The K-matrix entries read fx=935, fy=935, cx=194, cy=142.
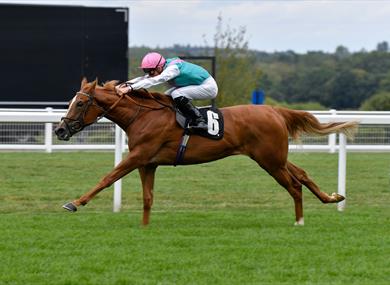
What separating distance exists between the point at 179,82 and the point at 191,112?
37 cm

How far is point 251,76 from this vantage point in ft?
120

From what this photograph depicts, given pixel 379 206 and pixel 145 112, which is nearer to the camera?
pixel 145 112

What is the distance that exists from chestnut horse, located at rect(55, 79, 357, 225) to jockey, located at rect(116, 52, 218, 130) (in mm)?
149

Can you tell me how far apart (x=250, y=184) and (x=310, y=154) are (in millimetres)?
6882

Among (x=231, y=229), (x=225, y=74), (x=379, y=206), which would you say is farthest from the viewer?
(x=225, y=74)

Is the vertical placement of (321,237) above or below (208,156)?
below

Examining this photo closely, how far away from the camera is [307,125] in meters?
10.4

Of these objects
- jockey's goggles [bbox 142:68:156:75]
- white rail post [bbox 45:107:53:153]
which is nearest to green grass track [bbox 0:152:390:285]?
jockey's goggles [bbox 142:68:156:75]

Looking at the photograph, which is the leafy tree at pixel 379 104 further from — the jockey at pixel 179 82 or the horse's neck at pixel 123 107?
the horse's neck at pixel 123 107

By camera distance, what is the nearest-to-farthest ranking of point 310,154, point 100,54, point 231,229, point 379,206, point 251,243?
point 251,243
point 231,229
point 379,206
point 310,154
point 100,54

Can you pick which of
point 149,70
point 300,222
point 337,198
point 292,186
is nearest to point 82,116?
Answer: point 149,70

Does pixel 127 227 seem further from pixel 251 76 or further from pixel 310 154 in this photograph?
pixel 251 76

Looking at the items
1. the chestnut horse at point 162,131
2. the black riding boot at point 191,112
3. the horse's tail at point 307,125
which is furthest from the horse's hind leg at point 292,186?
the black riding boot at point 191,112

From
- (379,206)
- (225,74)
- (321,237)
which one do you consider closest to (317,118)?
(379,206)
